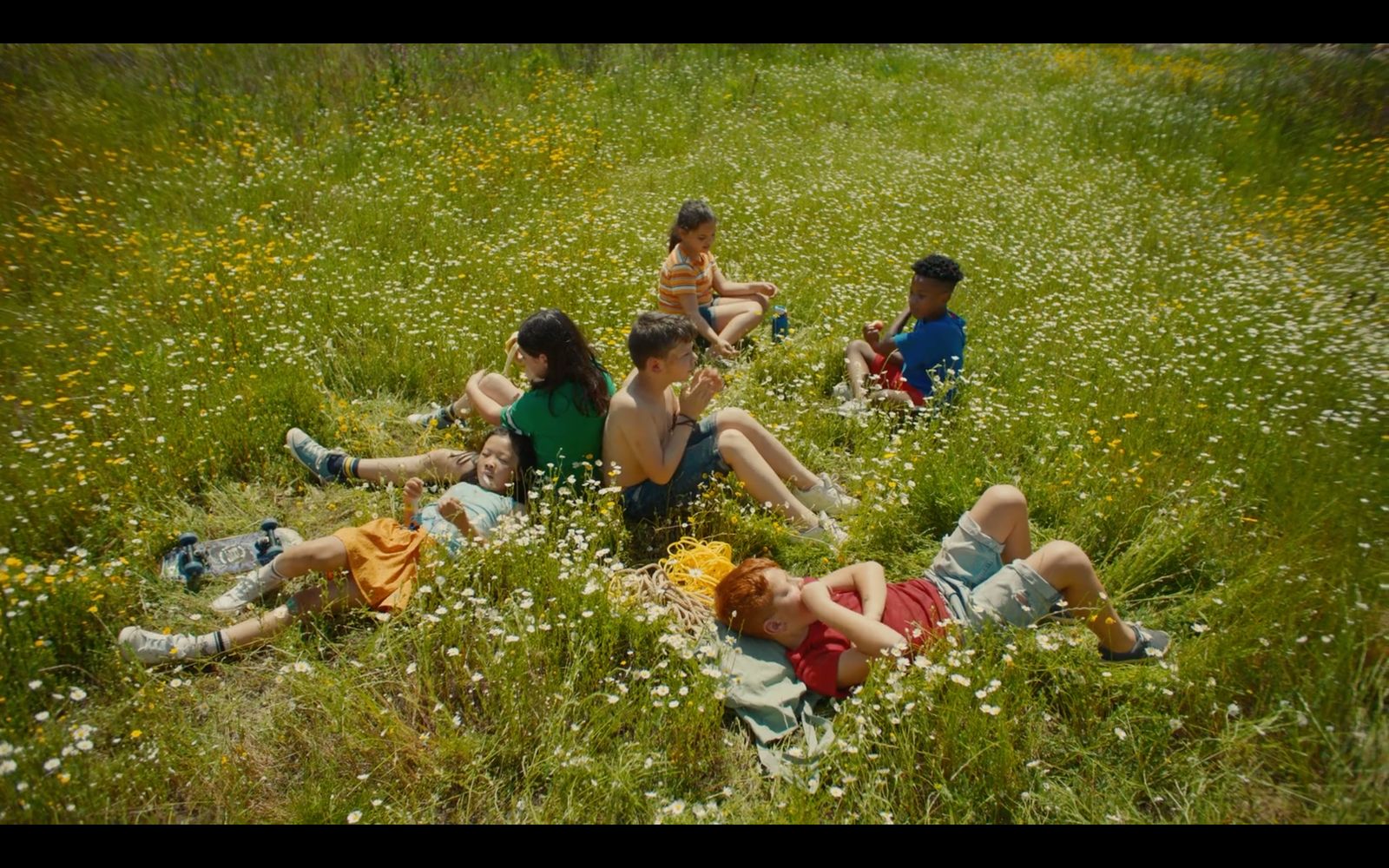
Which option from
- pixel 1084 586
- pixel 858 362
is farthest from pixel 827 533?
pixel 858 362

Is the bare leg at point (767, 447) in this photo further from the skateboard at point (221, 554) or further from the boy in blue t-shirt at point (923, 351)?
the skateboard at point (221, 554)

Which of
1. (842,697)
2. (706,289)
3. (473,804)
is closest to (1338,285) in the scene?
(706,289)

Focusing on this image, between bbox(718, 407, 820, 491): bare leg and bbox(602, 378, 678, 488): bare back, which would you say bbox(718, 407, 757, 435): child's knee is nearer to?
bbox(718, 407, 820, 491): bare leg

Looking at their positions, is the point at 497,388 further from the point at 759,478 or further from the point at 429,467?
the point at 759,478

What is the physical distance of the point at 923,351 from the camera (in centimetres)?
537

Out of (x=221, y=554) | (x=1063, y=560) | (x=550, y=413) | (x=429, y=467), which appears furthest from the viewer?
(x=429, y=467)

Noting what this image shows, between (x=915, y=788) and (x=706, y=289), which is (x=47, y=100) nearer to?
(x=706, y=289)

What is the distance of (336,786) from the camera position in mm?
2834

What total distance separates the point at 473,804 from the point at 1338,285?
751 centimetres

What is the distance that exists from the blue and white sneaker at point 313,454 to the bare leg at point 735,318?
2.97 metres

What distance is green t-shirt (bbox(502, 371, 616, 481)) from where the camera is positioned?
4320mm

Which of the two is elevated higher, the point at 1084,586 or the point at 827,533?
the point at 1084,586

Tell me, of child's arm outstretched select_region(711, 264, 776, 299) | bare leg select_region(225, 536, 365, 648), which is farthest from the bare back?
child's arm outstretched select_region(711, 264, 776, 299)

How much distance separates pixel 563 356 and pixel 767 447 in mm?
1225
